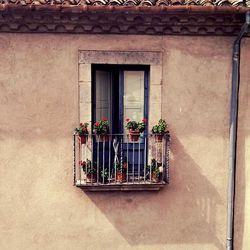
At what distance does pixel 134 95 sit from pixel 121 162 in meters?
1.23

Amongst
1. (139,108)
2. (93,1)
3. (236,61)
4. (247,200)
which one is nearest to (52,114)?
A: (139,108)

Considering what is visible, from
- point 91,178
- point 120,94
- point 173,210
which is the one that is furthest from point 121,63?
point 173,210

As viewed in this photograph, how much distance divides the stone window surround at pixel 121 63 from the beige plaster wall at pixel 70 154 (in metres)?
0.10

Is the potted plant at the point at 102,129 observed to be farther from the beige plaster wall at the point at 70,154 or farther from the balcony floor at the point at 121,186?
the balcony floor at the point at 121,186

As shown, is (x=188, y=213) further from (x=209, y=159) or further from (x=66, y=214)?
(x=66, y=214)

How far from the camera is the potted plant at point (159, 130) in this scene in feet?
18.6

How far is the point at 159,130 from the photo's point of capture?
5.67 m

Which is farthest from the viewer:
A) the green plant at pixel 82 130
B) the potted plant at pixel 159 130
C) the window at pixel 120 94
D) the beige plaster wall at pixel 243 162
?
the window at pixel 120 94

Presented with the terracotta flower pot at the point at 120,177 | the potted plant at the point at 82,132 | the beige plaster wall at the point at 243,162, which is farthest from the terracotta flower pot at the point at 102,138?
the beige plaster wall at the point at 243,162

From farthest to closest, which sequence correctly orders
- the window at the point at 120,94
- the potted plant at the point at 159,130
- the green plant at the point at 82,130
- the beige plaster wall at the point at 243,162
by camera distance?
the window at the point at 120,94 < the beige plaster wall at the point at 243,162 < the potted plant at the point at 159,130 < the green plant at the point at 82,130

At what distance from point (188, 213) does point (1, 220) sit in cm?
327

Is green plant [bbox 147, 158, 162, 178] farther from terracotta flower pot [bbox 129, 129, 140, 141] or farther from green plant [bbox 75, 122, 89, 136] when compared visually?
green plant [bbox 75, 122, 89, 136]

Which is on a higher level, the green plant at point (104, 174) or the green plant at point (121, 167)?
the green plant at point (121, 167)

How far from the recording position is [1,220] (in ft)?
19.2
